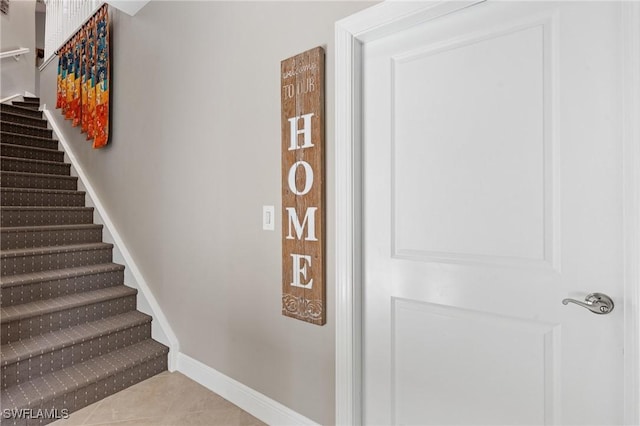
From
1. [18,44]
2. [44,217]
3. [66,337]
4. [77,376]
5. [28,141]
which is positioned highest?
[18,44]

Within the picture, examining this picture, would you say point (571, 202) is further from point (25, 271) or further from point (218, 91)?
point (25, 271)

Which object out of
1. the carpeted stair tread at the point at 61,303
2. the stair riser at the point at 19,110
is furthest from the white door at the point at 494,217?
the stair riser at the point at 19,110

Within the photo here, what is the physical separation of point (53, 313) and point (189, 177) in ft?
3.84

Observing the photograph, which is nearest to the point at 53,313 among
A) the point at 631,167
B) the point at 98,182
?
the point at 98,182

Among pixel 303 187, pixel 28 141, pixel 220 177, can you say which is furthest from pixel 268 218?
pixel 28 141

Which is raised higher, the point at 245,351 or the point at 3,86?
the point at 3,86

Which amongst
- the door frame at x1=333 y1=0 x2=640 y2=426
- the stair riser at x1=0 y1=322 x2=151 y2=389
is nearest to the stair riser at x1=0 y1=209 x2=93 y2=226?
the stair riser at x1=0 y1=322 x2=151 y2=389

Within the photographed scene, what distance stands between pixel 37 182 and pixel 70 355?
188 centimetres

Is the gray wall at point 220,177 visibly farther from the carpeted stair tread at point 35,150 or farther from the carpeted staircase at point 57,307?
the carpeted stair tread at point 35,150

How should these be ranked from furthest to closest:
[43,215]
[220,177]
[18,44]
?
[18,44] → [43,215] → [220,177]

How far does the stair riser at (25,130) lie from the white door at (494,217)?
3.90 metres

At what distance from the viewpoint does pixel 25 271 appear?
7.42ft

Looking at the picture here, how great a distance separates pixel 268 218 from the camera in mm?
1676

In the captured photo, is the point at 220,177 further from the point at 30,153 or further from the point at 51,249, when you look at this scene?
the point at 30,153
